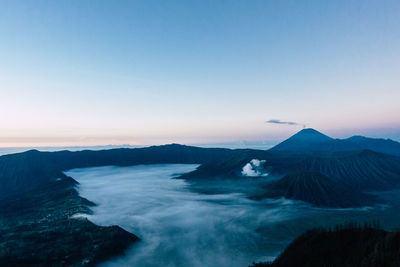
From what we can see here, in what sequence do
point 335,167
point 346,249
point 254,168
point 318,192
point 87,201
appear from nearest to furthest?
point 346,249 < point 87,201 < point 318,192 < point 335,167 < point 254,168

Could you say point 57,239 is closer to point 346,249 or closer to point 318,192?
point 346,249

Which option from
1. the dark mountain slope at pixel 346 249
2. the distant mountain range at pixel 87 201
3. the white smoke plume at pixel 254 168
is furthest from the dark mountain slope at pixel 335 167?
the dark mountain slope at pixel 346 249

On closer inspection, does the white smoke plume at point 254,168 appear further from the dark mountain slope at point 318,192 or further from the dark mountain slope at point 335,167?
the dark mountain slope at point 318,192

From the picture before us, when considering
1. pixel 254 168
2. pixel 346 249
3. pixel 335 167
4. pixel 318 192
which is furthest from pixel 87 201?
pixel 335 167

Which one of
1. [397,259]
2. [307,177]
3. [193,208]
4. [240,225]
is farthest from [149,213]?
[397,259]

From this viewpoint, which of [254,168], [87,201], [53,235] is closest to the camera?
[53,235]

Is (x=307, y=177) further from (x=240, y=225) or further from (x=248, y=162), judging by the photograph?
→ (x=248, y=162)
